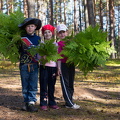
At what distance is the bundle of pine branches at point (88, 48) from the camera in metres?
4.24

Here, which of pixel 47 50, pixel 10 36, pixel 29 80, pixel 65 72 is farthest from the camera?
pixel 65 72

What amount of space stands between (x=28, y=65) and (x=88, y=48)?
131 centimetres

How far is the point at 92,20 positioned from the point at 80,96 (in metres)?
6.02

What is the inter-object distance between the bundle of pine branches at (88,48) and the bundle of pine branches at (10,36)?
1.00 m

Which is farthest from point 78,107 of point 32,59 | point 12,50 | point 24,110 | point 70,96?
point 12,50

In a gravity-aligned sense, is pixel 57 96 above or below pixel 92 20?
below

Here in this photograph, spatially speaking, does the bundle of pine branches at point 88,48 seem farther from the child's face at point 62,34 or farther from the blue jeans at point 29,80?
the blue jeans at point 29,80

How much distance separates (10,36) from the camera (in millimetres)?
4402

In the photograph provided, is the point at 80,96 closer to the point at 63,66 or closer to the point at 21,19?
the point at 63,66

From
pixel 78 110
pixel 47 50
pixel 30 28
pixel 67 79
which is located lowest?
pixel 78 110

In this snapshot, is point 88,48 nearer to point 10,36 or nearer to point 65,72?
point 65,72

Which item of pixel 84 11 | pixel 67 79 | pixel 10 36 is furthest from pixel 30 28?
pixel 84 11

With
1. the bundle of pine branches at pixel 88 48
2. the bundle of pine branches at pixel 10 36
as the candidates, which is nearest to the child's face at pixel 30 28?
the bundle of pine branches at pixel 10 36

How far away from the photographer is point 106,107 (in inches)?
209
